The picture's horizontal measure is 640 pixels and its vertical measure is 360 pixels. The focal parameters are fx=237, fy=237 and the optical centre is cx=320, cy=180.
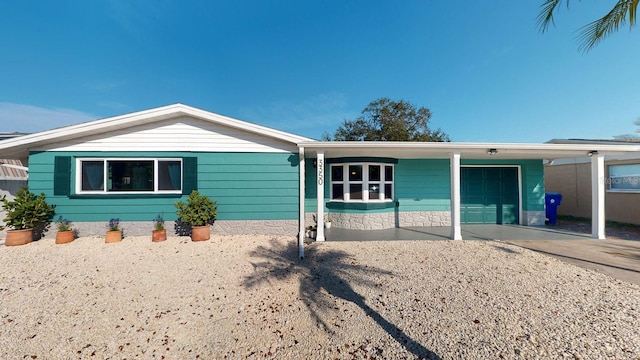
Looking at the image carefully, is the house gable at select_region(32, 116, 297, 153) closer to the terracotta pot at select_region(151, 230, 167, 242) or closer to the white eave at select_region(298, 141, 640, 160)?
the white eave at select_region(298, 141, 640, 160)

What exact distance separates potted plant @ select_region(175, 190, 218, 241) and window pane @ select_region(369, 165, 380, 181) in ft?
15.5

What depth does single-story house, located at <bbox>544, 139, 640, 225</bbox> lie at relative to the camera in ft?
27.0

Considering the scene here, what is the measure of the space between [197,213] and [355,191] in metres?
4.59

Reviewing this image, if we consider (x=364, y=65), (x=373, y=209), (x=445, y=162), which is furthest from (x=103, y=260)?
(x=364, y=65)

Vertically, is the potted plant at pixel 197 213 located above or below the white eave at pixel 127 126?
below

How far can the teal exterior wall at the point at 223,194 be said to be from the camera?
6184 mm

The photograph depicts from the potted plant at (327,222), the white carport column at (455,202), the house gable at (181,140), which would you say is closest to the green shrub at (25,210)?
the house gable at (181,140)

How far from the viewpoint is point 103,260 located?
Answer: 4.84m

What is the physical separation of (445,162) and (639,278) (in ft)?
16.1

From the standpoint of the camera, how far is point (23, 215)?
18.5 feet

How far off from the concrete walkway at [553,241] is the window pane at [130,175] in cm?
519

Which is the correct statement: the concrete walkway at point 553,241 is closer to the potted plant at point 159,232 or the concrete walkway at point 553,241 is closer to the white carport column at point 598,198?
the white carport column at point 598,198

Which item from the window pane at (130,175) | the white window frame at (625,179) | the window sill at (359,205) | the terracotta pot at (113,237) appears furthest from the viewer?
the white window frame at (625,179)

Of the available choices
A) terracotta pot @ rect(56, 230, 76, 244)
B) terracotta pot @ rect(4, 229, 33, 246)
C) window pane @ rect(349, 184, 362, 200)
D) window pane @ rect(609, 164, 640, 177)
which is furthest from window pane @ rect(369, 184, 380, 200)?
window pane @ rect(609, 164, 640, 177)
